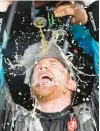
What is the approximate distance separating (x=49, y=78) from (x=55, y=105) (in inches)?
5.0

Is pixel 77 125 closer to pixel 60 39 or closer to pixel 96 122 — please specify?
pixel 96 122

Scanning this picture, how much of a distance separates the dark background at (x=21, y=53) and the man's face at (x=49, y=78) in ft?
0.34

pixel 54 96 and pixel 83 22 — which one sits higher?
pixel 83 22

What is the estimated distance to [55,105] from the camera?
2680 millimetres

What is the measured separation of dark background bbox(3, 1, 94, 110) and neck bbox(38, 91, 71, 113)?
8 cm

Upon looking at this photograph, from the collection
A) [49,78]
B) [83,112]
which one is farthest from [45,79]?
[83,112]

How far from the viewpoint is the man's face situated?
8.77 ft

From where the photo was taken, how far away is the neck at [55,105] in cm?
267

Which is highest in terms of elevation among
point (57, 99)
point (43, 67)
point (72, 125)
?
point (43, 67)

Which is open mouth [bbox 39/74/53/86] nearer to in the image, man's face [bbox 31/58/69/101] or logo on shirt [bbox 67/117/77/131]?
man's face [bbox 31/58/69/101]

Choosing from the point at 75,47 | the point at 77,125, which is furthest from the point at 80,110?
the point at 75,47

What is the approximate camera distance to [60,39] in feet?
9.06

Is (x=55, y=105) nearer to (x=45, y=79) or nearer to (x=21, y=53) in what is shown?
(x=45, y=79)

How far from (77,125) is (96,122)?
87 mm
